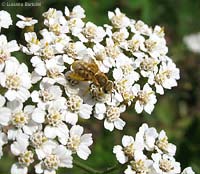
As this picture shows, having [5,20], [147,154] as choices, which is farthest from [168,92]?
[5,20]

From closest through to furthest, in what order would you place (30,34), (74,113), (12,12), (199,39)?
1. (74,113)
2. (30,34)
3. (12,12)
4. (199,39)

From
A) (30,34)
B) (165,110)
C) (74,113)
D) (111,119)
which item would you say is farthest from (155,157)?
(165,110)

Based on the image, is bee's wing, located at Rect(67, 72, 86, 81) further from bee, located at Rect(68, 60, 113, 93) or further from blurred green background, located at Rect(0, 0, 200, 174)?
blurred green background, located at Rect(0, 0, 200, 174)

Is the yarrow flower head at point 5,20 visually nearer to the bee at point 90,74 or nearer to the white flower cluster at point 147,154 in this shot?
the bee at point 90,74

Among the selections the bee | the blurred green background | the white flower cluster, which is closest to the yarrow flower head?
the bee

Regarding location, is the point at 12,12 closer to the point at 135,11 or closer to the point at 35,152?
the point at 135,11

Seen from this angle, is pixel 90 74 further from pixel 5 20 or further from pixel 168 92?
pixel 168 92

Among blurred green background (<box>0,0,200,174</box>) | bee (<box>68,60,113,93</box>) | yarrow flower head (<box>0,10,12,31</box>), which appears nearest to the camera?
bee (<box>68,60,113,93</box>)
